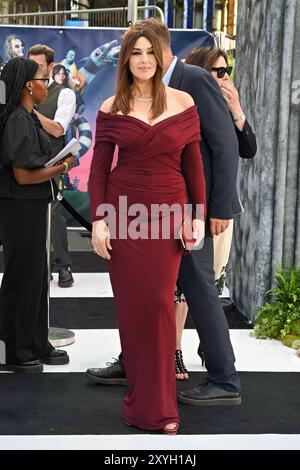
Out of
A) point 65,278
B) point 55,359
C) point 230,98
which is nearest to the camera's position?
point 230,98

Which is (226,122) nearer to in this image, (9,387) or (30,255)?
(30,255)

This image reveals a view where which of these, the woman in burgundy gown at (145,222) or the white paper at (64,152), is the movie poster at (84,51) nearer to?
the white paper at (64,152)

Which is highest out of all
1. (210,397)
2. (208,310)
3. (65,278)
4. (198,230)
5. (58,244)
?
(198,230)

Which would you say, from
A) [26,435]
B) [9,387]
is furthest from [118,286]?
[9,387]

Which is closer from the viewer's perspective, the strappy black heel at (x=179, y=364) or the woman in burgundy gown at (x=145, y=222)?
the woman in burgundy gown at (x=145, y=222)

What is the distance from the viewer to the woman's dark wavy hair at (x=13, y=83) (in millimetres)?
4793

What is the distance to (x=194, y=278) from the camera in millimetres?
4367

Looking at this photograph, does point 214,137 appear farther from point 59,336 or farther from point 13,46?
point 13,46

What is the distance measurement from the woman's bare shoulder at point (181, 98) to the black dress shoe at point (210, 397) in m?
1.37

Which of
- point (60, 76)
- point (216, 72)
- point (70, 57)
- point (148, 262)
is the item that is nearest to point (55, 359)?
point (148, 262)

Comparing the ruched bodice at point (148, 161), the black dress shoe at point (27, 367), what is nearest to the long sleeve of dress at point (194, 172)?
the ruched bodice at point (148, 161)

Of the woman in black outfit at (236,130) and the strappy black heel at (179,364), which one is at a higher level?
the woman in black outfit at (236,130)

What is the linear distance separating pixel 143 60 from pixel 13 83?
44.0 inches

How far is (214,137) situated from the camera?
4.39 metres
